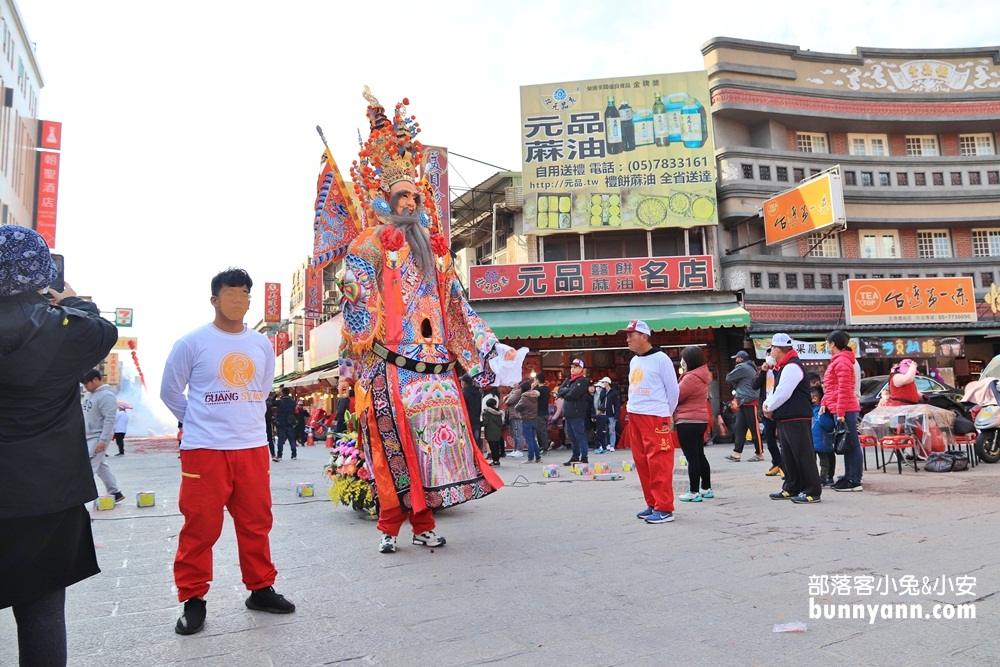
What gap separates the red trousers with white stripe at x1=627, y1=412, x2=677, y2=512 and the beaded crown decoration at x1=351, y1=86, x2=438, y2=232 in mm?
2501

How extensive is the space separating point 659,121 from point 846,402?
14899 mm

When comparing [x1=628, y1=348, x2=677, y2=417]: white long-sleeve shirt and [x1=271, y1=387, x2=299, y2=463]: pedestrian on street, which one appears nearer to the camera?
[x1=628, y1=348, x2=677, y2=417]: white long-sleeve shirt

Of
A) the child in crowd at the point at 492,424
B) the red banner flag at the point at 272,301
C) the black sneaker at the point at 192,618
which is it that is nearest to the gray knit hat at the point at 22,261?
the black sneaker at the point at 192,618

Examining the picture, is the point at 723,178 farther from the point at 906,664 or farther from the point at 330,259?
the point at 906,664

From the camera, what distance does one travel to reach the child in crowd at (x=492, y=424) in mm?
12414

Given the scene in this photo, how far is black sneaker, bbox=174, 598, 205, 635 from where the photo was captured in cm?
308

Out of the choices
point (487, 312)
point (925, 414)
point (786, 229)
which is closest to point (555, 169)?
point (487, 312)

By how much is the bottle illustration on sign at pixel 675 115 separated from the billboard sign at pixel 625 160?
15 mm

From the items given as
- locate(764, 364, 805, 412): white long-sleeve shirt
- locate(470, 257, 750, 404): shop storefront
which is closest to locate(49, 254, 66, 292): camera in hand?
locate(764, 364, 805, 412): white long-sleeve shirt

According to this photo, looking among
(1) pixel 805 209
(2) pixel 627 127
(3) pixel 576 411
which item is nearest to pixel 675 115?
(2) pixel 627 127

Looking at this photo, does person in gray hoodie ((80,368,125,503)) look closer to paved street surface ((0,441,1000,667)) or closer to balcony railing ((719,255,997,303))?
paved street surface ((0,441,1000,667))

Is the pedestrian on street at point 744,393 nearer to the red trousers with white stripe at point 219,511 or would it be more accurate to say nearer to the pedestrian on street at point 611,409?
the pedestrian on street at point 611,409

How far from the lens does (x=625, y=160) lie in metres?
20.2

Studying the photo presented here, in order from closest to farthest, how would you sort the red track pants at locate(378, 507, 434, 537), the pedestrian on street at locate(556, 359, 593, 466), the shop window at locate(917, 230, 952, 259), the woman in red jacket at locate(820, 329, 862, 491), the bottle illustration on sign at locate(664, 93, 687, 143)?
1. the red track pants at locate(378, 507, 434, 537)
2. the woman in red jacket at locate(820, 329, 862, 491)
3. the pedestrian on street at locate(556, 359, 593, 466)
4. the bottle illustration on sign at locate(664, 93, 687, 143)
5. the shop window at locate(917, 230, 952, 259)
